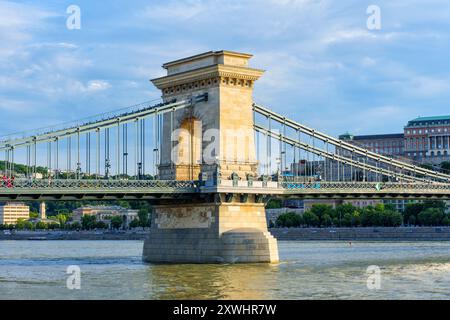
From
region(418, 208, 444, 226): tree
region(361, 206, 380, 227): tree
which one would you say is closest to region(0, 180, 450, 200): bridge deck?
region(418, 208, 444, 226): tree

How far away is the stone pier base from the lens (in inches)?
2355

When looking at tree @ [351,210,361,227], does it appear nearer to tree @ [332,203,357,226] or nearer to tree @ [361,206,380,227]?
tree @ [361,206,380,227]

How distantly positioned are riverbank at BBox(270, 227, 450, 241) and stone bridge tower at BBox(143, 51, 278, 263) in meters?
78.2

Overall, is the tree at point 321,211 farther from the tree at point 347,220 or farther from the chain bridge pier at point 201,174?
the chain bridge pier at point 201,174

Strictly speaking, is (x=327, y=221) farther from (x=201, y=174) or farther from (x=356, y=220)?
(x=201, y=174)

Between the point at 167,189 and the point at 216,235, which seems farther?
the point at 216,235

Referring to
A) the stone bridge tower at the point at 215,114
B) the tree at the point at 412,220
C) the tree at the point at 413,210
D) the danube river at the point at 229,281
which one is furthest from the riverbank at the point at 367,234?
the stone bridge tower at the point at 215,114

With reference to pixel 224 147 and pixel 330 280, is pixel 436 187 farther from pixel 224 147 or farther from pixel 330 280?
pixel 330 280

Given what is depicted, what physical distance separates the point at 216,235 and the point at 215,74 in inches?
410

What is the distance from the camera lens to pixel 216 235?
60.1m

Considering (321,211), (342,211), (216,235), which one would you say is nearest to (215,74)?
(216,235)

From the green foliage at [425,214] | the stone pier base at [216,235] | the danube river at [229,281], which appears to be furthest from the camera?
the green foliage at [425,214]

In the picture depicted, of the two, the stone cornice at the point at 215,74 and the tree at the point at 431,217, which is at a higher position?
the stone cornice at the point at 215,74

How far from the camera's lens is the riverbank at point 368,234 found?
13875cm
